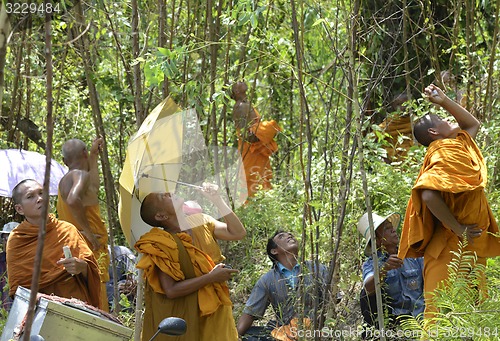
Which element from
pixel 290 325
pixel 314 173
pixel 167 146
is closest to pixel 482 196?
pixel 290 325

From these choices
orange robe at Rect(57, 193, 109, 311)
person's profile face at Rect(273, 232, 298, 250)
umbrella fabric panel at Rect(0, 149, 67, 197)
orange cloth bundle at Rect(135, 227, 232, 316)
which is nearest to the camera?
orange cloth bundle at Rect(135, 227, 232, 316)

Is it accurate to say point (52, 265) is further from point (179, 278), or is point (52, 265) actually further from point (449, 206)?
point (449, 206)

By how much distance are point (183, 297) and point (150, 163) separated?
0.79 m

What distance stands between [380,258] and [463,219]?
25.1 inches

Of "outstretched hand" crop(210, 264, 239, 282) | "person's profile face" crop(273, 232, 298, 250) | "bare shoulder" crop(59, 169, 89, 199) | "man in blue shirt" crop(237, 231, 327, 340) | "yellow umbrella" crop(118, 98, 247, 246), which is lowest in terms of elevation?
"man in blue shirt" crop(237, 231, 327, 340)

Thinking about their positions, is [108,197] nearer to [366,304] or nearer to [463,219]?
[366,304]

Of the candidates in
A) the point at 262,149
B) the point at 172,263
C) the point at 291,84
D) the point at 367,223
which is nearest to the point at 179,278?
the point at 172,263

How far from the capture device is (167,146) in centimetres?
548

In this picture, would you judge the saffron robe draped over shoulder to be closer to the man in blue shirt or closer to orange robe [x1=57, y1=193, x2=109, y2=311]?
the man in blue shirt

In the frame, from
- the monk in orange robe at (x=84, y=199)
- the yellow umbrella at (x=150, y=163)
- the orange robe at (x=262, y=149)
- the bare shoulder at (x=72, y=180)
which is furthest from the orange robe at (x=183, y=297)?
the orange robe at (x=262, y=149)

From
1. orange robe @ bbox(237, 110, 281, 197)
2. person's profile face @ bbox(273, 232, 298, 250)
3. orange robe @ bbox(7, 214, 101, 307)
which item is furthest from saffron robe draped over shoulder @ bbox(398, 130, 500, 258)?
orange robe @ bbox(237, 110, 281, 197)

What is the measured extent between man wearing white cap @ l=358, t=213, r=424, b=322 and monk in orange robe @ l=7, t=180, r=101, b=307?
Result: 62.4 inches

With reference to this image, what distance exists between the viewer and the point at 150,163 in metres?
5.33

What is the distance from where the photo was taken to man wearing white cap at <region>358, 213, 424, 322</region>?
552 cm
